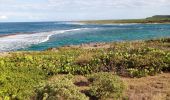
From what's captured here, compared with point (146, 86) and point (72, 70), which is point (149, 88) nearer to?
point (146, 86)

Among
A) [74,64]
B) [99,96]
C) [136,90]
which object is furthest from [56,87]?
[74,64]

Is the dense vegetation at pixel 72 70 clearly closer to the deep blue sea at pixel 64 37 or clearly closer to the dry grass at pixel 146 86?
the dry grass at pixel 146 86

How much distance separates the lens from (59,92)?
12.8 meters

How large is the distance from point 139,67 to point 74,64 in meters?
3.33

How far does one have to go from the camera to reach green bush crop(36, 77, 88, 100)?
41.8 ft

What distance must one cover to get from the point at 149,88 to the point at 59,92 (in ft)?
13.5

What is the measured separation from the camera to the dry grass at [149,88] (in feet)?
45.9

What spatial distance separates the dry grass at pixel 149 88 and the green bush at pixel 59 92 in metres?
2.20

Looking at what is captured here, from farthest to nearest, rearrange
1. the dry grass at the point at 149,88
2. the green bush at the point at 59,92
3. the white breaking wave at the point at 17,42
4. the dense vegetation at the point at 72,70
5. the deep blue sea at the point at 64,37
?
the deep blue sea at the point at 64,37 < the white breaking wave at the point at 17,42 < the dense vegetation at the point at 72,70 < the dry grass at the point at 149,88 < the green bush at the point at 59,92

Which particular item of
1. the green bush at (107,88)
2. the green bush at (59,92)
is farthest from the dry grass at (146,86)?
the green bush at (59,92)

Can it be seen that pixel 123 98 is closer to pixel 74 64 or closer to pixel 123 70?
pixel 123 70

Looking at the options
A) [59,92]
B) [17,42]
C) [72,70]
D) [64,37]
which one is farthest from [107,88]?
[64,37]

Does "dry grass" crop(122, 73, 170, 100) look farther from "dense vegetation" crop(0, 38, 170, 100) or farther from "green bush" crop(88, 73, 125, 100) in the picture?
"dense vegetation" crop(0, 38, 170, 100)

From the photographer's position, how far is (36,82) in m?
16.6
